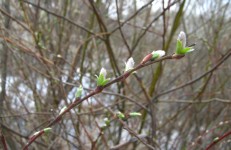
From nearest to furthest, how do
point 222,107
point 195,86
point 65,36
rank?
point 65,36, point 222,107, point 195,86

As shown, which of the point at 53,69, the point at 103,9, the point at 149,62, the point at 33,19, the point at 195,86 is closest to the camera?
the point at 149,62

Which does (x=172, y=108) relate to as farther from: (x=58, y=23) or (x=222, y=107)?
(x=58, y=23)

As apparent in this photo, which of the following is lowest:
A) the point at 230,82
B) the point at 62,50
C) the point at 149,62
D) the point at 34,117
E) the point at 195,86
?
the point at 149,62

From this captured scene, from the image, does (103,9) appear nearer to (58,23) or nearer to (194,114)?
(58,23)

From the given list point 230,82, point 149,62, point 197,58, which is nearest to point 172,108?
point 197,58

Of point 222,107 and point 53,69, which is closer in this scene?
point 53,69

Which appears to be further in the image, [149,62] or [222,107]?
[222,107]

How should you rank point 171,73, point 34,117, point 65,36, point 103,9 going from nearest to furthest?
point 34,117, point 103,9, point 65,36, point 171,73

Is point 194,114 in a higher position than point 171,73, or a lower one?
lower

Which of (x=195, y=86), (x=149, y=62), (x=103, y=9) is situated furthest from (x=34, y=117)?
(x=195, y=86)
